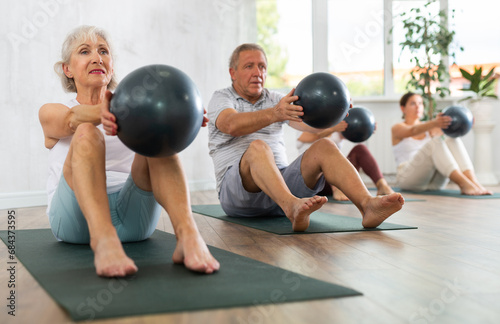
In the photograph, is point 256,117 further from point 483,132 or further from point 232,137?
point 483,132

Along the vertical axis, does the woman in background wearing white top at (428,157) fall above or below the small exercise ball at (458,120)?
below

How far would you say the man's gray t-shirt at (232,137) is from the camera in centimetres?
281

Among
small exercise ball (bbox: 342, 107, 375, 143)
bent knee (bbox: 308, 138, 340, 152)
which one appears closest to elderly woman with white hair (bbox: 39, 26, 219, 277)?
bent knee (bbox: 308, 138, 340, 152)

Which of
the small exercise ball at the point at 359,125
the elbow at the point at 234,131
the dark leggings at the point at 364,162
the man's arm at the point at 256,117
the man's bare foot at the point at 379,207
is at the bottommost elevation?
the dark leggings at the point at 364,162

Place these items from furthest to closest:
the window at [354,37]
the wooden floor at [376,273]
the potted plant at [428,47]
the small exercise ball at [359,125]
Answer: the window at [354,37]
the potted plant at [428,47]
the small exercise ball at [359,125]
the wooden floor at [376,273]

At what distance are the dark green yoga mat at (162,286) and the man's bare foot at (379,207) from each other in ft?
2.47

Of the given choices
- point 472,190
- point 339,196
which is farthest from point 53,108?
point 472,190

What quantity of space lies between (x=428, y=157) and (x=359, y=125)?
123 centimetres

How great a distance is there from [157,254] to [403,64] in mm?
5633

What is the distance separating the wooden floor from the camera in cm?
115

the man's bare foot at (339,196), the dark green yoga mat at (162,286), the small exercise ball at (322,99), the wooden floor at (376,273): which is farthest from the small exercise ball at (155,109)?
the man's bare foot at (339,196)

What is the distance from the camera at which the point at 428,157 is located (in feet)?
15.4

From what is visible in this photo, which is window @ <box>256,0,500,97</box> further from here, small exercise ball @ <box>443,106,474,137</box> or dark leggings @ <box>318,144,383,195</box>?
dark leggings @ <box>318,144,383,195</box>

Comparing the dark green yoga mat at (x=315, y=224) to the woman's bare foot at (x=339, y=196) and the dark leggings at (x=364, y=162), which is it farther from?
the dark leggings at (x=364, y=162)
